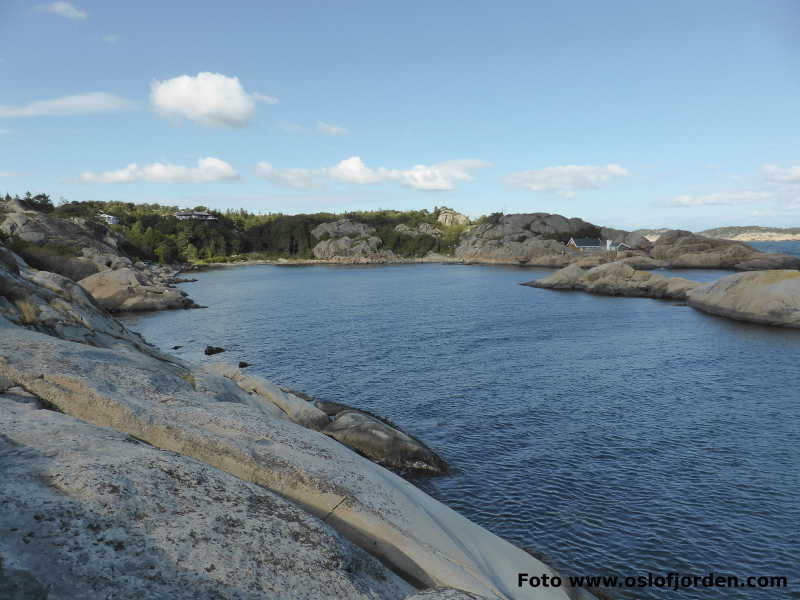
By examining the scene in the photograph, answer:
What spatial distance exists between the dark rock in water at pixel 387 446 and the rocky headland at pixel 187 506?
26.3ft

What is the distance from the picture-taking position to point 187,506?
29.6ft

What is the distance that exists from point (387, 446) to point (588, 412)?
14.8 metres

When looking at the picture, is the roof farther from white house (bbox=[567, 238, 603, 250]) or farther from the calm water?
the calm water

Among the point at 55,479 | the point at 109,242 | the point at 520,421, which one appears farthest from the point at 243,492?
the point at 109,242

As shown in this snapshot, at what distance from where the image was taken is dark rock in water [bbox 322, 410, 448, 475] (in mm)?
23516

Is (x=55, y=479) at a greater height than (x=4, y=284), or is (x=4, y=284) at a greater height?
(x=4, y=284)

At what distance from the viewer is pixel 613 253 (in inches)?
6781

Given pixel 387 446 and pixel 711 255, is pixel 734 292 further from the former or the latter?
pixel 711 255

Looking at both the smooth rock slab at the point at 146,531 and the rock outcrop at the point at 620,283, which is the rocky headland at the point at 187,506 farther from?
the rock outcrop at the point at 620,283

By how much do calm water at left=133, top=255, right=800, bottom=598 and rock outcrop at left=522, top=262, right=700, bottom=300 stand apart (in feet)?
57.8

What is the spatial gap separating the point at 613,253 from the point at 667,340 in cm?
12902

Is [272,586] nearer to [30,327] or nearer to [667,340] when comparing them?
[30,327]

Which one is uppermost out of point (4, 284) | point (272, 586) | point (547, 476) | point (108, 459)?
point (4, 284)

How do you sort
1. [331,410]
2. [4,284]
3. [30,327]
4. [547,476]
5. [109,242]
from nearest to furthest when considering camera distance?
[30,327], [4,284], [547,476], [331,410], [109,242]
